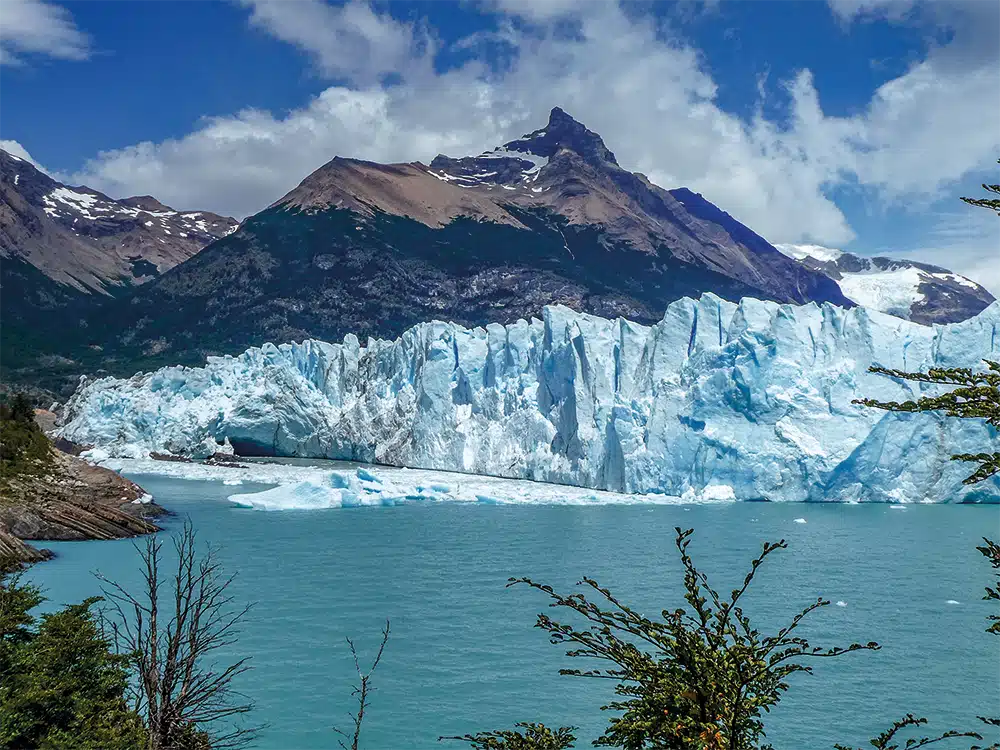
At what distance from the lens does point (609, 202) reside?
110 metres

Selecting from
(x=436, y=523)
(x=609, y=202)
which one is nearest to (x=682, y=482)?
(x=436, y=523)

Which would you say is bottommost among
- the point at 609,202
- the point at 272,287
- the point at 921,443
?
the point at 921,443

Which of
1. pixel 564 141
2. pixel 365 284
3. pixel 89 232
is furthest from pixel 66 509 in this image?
pixel 89 232

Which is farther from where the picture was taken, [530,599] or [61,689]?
[530,599]

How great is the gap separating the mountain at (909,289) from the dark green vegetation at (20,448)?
11677 cm

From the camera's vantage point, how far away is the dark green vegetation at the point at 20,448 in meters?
20.7

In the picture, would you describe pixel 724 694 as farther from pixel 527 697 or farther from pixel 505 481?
pixel 505 481

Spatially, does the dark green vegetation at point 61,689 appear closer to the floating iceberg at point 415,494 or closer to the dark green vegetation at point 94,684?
the dark green vegetation at point 94,684

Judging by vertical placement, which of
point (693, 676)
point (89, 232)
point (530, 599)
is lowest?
point (530, 599)

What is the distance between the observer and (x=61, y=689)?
20.3ft

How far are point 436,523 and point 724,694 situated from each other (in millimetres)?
21478

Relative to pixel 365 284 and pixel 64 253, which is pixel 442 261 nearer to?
pixel 365 284

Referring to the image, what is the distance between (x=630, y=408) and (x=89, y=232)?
163 metres

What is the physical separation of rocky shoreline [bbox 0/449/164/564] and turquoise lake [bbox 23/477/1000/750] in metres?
0.90
